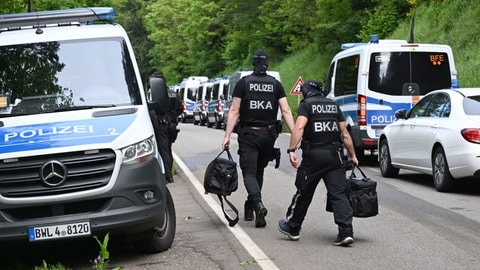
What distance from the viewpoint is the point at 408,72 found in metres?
16.1

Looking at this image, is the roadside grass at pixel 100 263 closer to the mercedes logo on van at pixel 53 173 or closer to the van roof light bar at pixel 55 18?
the mercedes logo on van at pixel 53 173

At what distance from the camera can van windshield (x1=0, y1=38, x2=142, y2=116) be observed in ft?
25.8

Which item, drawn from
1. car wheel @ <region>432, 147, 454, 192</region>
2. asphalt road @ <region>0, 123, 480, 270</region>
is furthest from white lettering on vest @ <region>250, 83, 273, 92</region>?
car wheel @ <region>432, 147, 454, 192</region>

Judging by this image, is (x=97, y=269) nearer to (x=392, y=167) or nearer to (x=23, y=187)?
(x=23, y=187)

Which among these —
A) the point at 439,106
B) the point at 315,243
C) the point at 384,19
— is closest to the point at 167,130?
the point at 439,106

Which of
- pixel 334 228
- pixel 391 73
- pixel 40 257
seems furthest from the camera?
pixel 391 73

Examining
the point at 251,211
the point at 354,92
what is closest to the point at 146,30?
the point at 354,92

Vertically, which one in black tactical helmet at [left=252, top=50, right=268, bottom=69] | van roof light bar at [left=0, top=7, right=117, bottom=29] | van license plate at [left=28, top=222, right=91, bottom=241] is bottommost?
van license plate at [left=28, top=222, right=91, bottom=241]

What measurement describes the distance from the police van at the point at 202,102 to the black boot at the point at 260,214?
34.1 m

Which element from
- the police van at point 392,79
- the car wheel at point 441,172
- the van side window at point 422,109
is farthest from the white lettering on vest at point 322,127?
the police van at point 392,79

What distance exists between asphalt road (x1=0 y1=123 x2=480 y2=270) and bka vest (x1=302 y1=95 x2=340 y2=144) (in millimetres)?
1120

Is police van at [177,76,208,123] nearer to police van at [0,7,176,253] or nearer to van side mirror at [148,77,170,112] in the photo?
police van at [0,7,176,253]

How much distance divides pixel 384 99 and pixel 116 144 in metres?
9.87

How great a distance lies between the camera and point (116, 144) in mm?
7125
